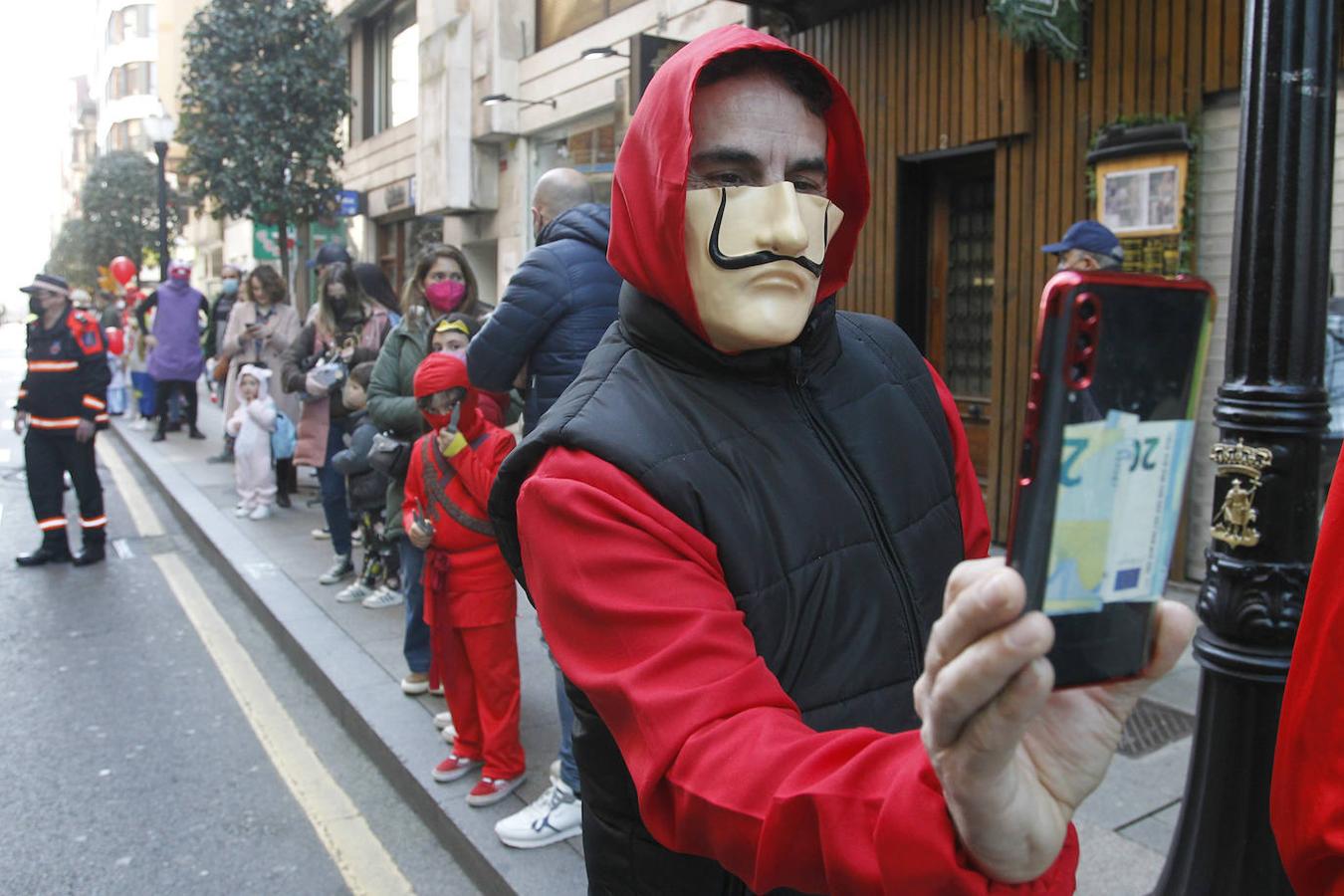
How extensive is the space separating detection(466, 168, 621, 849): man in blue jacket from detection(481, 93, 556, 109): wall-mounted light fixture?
9913mm

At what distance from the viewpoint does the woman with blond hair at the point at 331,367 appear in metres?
7.09

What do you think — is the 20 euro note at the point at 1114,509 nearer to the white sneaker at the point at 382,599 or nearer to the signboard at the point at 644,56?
the white sneaker at the point at 382,599

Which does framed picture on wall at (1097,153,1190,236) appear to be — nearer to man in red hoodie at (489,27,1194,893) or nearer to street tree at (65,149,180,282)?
man in red hoodie at (489,27,1194,893)

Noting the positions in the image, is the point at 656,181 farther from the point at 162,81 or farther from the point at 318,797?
the point at 162,81

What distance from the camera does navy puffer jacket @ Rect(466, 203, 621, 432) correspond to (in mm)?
3527

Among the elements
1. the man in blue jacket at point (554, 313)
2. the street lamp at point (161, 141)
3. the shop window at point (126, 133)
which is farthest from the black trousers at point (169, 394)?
the shop window at point (126, 133)

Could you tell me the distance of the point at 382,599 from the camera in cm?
652

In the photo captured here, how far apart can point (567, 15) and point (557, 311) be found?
10.5 metres

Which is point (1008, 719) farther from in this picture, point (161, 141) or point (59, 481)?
point (161, 141)

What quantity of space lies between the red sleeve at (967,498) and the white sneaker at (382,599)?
5.21 m

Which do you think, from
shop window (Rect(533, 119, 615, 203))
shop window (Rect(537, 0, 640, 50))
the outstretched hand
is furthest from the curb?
shop window (Rect(537, 0, 640, 50))

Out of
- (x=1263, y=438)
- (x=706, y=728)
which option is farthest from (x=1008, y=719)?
(x=1263, y=438)

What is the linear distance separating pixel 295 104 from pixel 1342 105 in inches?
486

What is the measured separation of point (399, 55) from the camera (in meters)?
18.9
